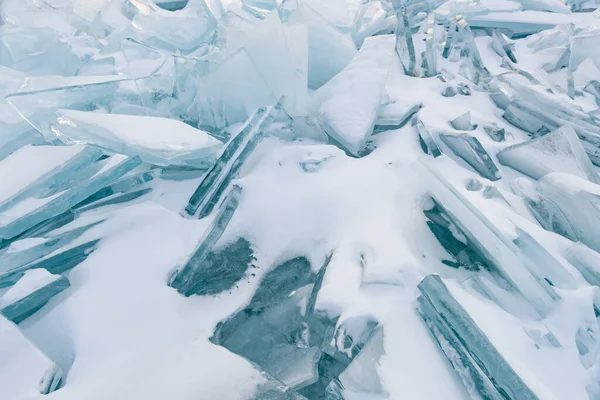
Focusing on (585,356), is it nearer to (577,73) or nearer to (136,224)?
(136,224)

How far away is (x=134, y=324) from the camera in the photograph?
1.33 meters

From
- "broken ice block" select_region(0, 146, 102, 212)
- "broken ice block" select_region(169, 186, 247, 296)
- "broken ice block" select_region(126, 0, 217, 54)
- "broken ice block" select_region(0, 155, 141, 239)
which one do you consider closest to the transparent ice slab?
"broken ice block" select_region(0, 146, 102, 212)

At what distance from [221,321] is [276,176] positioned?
0.73 metres

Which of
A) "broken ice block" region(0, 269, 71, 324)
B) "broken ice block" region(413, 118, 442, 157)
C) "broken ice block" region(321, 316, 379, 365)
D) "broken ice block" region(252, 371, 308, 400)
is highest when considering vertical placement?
"broken ice block" region(0, 269, 71, 324)

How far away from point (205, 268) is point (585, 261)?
1.36 m

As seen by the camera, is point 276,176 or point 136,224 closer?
point 136,224

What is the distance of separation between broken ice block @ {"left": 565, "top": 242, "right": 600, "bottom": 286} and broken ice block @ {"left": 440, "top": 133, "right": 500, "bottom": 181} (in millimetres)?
544

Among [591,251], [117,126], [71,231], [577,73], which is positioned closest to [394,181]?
[591,251]

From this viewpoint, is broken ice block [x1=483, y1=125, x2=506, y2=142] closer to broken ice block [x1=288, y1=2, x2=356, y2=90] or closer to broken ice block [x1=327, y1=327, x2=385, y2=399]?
broken ice block [x1=288, y1=2, x2=356, y2=90]

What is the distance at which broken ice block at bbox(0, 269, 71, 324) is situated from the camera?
133cm

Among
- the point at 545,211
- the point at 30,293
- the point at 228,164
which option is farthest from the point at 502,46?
the point at 30,293

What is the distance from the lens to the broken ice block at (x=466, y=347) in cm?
104

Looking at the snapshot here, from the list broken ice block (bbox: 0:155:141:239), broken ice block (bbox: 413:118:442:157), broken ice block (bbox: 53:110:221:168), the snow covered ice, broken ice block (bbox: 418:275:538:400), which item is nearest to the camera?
broken ice block (bbox: 418:275:538:400)

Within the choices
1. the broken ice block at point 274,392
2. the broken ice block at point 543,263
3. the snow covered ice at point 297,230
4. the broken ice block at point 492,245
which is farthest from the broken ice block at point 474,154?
the broken ice block at point 274,392
